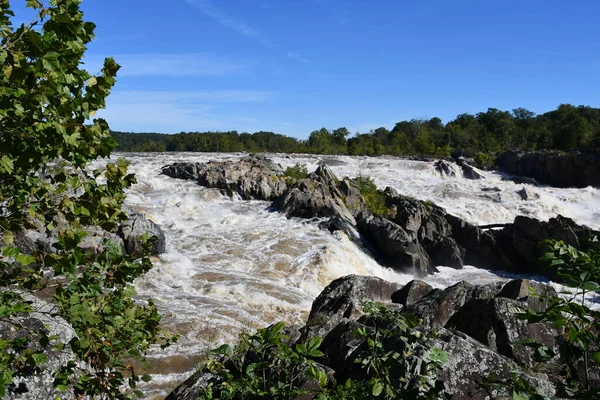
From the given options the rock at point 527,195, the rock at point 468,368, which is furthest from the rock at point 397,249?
the rock at point 527,195

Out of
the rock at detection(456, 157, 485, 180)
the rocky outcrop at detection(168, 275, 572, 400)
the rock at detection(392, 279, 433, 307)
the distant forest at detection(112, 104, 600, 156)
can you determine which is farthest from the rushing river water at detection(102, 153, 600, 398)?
the distant forest at detection(112, 104, 600, 156)

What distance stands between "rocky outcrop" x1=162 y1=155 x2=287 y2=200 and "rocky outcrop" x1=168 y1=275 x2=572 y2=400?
706 inches

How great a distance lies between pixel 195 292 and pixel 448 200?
24733 mm

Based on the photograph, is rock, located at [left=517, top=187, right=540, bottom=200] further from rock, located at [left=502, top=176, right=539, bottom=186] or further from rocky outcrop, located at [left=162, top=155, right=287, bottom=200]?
rocky outcrop, located at [left=162, top=155, right=287, bottom=200]

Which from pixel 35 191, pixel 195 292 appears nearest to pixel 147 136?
pixel 195 292

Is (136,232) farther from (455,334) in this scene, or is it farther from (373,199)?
(373,199)

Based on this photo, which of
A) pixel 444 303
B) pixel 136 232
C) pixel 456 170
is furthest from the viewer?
pixel 456 170

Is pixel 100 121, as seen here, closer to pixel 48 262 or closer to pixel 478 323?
pixel 48 262

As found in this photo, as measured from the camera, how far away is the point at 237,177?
93.4 ft

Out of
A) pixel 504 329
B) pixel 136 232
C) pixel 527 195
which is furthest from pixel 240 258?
pixel 527 195

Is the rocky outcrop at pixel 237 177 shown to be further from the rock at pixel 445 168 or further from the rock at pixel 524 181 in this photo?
the rock at pixel 524 181

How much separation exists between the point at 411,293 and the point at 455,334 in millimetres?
4993

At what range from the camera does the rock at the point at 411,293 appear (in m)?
9.77

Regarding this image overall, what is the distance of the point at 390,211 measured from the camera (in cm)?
2761
